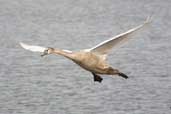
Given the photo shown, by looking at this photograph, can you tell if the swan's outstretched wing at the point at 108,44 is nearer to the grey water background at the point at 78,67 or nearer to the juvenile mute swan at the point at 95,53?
the juvenile mute swan at the point at 95,53

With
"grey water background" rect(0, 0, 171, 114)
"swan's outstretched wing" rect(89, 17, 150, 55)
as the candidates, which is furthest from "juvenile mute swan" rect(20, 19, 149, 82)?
"grey water background" rect(0, 0, 171, 114)

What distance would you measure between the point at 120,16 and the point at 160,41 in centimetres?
627

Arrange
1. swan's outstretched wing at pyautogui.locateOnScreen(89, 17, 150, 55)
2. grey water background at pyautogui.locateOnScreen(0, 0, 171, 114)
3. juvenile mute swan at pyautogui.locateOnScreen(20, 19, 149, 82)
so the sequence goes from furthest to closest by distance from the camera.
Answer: grey water background at pyautogui.locateOnScreen(0, 0, 171, 114), swan's outstretched wing at pyautogui.locateOnScreen(89, 17, 150, 55), juvenile mute swan at pyautogui.locateOnScreen(20, 19, 149, 82)

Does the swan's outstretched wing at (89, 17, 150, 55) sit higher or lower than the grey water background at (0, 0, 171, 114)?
higher

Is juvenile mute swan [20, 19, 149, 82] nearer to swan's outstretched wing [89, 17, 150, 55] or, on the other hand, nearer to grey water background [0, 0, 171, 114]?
swan's outstretched wing [89, 17, 150, 55]

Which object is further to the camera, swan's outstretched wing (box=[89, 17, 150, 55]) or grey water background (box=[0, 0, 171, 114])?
grey water background (box=[0, 0, 171, 114])

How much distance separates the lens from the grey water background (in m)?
15.0

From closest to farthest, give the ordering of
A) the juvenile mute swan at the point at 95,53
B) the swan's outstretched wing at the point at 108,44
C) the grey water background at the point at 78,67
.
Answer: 1. the juvenile mute swan at the point at 95,53
2. the swan's outstretched wing at the point at 108,44
3. the grey water background at the point at 78,67

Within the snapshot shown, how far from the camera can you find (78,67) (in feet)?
62.4

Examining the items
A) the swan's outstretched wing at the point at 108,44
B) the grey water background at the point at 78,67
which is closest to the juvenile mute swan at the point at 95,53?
the swan's outstretched wing at the point at 108,44

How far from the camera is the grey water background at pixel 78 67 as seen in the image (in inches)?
A: 591

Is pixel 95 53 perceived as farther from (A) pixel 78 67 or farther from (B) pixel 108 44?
→ (A) pixel 78 67

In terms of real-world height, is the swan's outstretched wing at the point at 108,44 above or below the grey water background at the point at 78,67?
above

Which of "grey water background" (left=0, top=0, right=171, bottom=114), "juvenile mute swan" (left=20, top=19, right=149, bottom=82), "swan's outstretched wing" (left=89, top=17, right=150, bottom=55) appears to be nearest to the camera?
"juvenile mute swan" (left=20, top=19, right=149, bottom=82)
